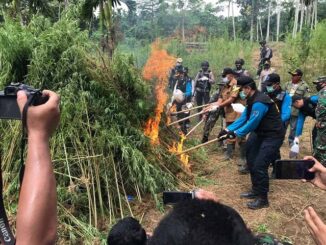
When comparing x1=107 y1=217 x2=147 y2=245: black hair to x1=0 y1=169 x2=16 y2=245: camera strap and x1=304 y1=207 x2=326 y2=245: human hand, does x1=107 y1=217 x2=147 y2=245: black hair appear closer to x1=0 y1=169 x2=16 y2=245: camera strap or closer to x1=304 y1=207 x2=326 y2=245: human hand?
x1=304 y1=207 x2=326 y2=245: human hand

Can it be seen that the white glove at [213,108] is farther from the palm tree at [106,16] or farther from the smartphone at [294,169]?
the smartphone at [294,169]

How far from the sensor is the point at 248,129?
5.31 meters

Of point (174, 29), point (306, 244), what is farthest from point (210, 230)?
point (174, 29)

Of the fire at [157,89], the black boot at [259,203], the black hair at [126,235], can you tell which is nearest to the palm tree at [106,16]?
the fire at [157,89]

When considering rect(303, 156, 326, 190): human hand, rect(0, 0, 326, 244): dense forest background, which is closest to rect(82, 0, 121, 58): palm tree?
rect(0, 0, 326, 244): dense forest background

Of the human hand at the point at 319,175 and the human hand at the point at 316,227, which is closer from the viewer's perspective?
the human hand at the point at 316,227

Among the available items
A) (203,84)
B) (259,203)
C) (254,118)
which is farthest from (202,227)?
(203,84)

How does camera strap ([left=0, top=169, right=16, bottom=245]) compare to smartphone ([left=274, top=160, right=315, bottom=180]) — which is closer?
camera strap ([left=0, top=169, right=16, bottom=245])

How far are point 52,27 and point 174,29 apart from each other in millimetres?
41974

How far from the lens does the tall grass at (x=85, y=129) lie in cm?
475

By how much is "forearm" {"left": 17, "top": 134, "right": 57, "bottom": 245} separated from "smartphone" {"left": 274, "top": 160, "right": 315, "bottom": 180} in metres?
1.72

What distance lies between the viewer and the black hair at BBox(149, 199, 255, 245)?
2.96 feet

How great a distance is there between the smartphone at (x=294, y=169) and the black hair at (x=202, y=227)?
59.8 inches

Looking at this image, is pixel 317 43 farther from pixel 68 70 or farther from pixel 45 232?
pixel 45 232
